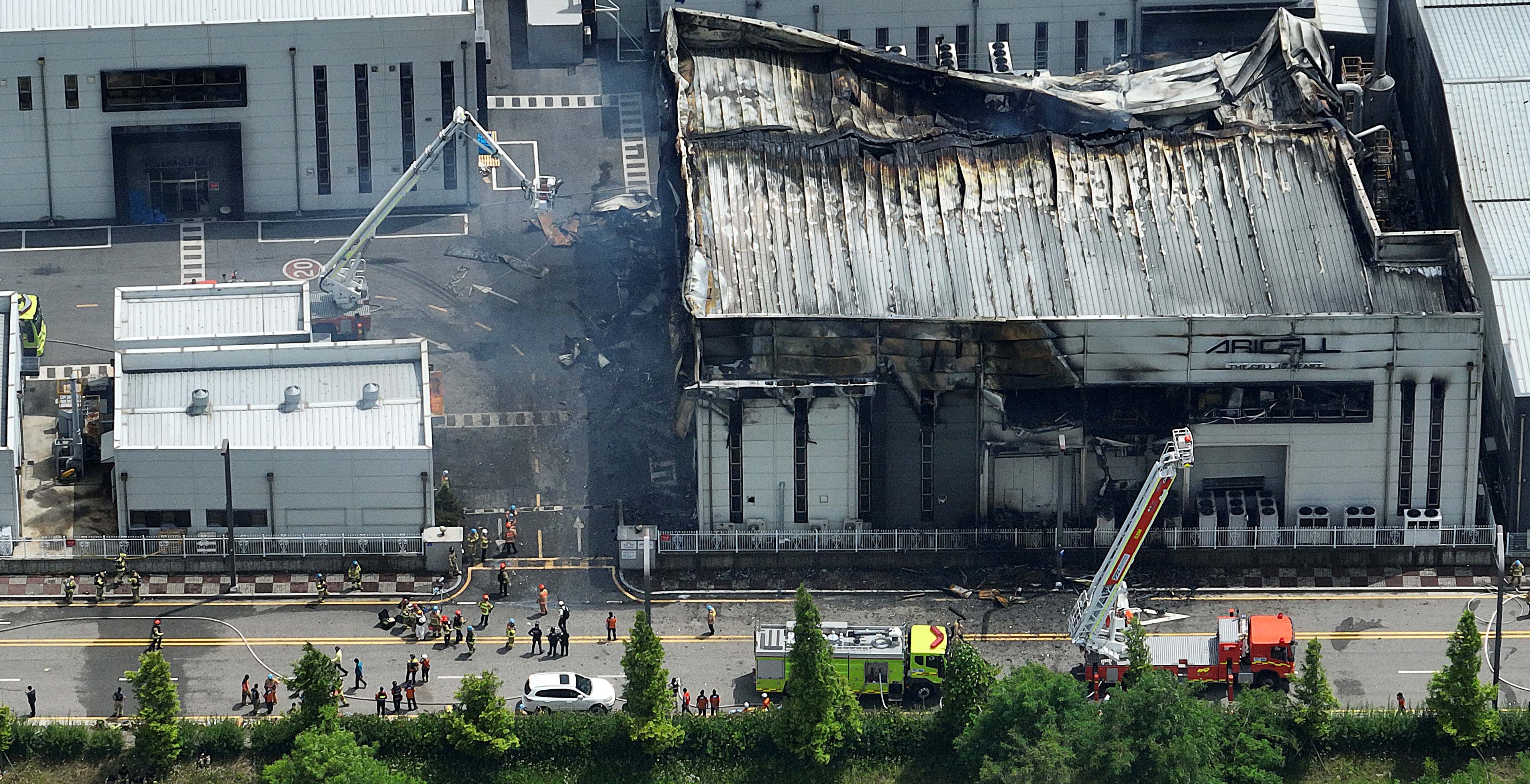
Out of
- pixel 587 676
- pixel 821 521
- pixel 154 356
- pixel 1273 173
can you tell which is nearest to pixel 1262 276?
pixel 1273 173

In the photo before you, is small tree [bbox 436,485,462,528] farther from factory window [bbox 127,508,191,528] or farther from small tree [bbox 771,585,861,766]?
small tree [bbox 771,585,861,766]

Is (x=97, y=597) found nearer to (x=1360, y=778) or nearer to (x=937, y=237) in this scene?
(x=937, y=237)

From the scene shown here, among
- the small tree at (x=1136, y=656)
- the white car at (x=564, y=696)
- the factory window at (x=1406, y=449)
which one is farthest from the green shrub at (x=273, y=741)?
the factory window at (x=1406, y=449)

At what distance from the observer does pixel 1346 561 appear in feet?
631

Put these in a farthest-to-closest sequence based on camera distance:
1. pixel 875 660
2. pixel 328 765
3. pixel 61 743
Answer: pixel 875 660, pixel 61 743, pixel 328 765

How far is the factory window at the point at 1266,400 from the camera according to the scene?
190250mm

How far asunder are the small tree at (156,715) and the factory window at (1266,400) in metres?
54.0

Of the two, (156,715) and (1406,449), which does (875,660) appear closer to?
(1406,449)

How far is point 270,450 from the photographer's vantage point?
189625 mm

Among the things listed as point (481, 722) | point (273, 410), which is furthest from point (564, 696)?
point (273, 410)

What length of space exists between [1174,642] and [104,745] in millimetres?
52153

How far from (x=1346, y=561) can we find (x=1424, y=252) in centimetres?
1686

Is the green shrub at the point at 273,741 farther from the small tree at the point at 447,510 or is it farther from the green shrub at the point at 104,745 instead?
the small tree at the point at 447,510

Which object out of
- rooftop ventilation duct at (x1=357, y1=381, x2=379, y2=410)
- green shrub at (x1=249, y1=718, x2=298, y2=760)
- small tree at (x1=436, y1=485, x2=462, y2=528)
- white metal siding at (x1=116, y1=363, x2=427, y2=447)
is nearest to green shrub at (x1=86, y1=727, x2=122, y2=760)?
green shrub at (x1=249, y1=718, x2=298, y2=760)
